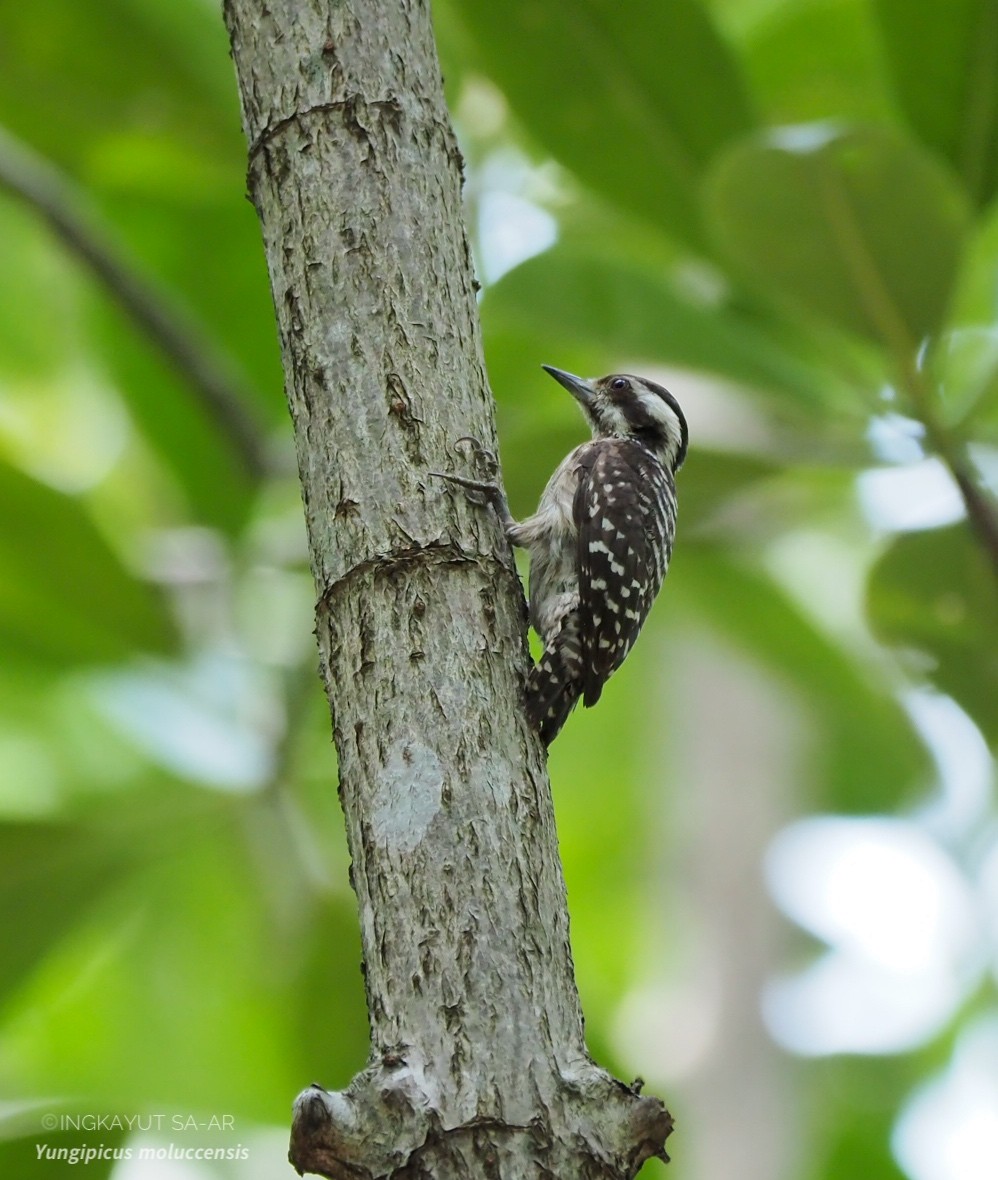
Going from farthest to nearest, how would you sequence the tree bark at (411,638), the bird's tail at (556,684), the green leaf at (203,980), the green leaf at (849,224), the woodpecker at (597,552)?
the green leaf at (203,980) < the woodpecker at (597,552) < the green leaf at (849,224) < the bird's tail at (556,684) < the tree bark at (411,638)

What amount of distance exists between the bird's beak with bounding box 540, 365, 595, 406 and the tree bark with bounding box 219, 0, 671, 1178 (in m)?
1.92

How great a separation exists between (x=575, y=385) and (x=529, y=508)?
1.00m

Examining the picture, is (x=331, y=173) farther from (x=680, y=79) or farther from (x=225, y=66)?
(x=225, y=66)

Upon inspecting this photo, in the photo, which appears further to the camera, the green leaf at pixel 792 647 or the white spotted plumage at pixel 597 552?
the green leaf at pixel 792 647

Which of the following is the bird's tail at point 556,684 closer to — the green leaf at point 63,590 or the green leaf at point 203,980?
the green leaf at point 203,980

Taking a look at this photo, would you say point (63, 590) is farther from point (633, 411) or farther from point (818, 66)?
point (818, 66)

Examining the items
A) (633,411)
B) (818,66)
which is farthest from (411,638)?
(818,66)

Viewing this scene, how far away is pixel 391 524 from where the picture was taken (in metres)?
2.17

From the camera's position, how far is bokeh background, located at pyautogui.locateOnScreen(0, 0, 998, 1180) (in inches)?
129

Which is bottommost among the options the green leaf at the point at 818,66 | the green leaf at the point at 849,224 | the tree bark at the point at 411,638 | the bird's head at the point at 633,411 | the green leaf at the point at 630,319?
the tree bark at the point at 411,638

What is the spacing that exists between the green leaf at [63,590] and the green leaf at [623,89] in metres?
1.50

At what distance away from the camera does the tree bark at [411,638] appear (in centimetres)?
167

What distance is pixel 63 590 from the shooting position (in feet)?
12.4

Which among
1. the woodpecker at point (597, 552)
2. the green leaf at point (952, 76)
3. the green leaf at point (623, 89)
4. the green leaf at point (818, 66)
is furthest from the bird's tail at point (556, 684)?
the green leaf at point (818, 66)
